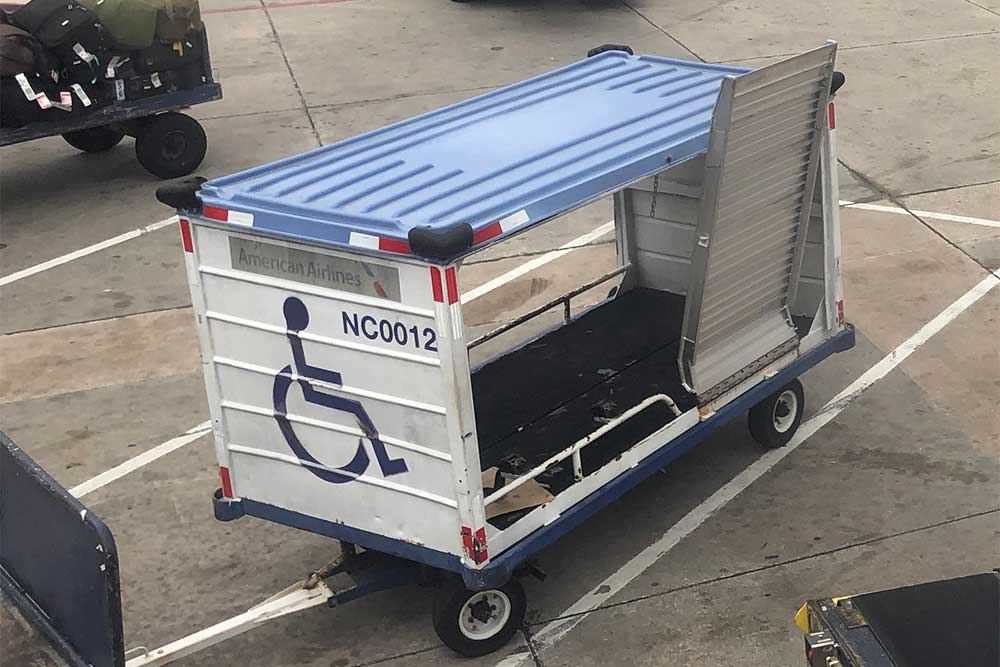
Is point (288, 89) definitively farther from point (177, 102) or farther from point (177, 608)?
point (177, 608)

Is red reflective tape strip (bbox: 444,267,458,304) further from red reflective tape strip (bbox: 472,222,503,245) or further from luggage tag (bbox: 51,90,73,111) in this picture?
luggage tag (bbox: 51,90,73,111)

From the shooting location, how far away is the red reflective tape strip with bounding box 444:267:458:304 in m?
4.61

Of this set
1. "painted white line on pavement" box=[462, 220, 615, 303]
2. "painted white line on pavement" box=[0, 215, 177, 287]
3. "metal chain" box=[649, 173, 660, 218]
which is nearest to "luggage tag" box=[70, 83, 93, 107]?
"painted white line on pavement" box=[0, 215, 177, 287]

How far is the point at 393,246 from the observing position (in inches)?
183

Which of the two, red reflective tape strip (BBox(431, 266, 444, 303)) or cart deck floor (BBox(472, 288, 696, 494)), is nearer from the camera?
red reflective tape strip (BBox(431, 266, 444, 303))

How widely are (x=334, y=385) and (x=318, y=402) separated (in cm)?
14

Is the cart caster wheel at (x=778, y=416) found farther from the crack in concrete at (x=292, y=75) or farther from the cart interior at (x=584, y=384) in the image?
the crack in concrete at (x=292, y=75)

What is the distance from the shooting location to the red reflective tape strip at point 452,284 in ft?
15.1

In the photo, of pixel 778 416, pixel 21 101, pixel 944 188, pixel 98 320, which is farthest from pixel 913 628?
pixel 21 101

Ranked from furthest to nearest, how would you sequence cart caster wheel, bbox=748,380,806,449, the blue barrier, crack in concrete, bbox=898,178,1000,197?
crack in concrete, bbox=898,178,1000,197, cart caster wheel, bbox=748,380,806,449, the blue barrier

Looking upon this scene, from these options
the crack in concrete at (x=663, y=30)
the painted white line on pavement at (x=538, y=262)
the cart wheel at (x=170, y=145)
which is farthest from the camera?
the crack in concrete at (x=663, y=30)

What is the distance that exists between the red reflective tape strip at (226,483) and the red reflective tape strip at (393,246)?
1529 millimetres

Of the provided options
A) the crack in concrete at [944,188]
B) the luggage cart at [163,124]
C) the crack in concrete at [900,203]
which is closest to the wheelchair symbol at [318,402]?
the crack in concrete at [900,203]

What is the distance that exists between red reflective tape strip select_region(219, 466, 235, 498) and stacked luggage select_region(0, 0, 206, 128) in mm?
5796
